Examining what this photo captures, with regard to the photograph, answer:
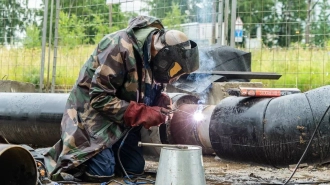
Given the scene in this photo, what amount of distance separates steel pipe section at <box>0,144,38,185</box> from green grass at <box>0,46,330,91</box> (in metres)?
4.80

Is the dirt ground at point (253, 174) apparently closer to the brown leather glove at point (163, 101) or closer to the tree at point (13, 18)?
the brown leather glove at point (163, 101)

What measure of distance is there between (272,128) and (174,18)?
404 centimetres

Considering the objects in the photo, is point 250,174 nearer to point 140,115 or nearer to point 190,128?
point 190,128

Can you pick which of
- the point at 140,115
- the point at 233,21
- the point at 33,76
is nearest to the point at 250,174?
the point at 140,115

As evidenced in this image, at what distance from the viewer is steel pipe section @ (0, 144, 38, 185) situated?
9.17ft

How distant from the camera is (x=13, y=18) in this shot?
9.34 metres

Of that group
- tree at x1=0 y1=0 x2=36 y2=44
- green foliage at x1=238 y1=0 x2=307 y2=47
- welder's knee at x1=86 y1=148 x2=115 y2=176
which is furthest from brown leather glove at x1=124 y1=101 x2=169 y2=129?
tree at x1=0 y1=0 x2=36 y2=44

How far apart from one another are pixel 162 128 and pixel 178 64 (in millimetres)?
758

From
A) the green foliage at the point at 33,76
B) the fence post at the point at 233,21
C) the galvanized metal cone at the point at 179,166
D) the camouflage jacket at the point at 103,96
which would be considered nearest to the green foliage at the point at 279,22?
the fence post at the point at 233,21

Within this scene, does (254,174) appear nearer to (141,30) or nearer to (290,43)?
(141,30)

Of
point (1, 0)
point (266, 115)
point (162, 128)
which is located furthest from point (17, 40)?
point (266, 115)

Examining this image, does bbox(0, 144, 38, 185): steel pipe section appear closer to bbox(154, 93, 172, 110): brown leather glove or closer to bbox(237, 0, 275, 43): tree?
bbox(154, 93, 172, 110): brown leather glove

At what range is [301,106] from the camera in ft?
11.3

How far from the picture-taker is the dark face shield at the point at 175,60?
11.9 ft
